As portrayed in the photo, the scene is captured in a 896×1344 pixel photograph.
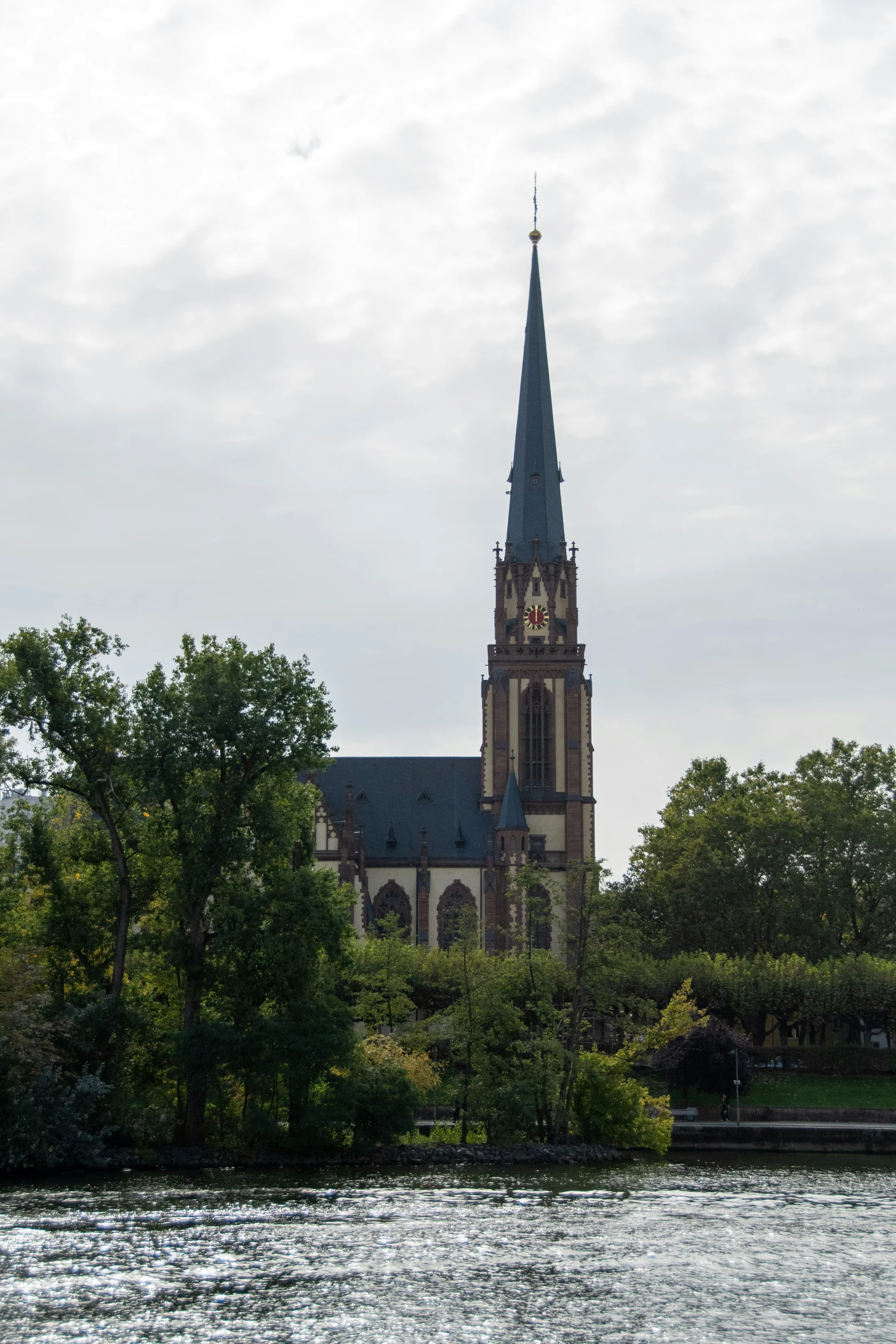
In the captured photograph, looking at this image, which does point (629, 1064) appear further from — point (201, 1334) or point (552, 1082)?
point (201, 1334)

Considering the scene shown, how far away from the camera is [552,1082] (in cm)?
5062

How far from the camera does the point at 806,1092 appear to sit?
67812mm

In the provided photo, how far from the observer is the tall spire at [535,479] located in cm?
10000

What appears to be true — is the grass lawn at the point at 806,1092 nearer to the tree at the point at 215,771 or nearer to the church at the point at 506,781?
the church at the point at 506,781

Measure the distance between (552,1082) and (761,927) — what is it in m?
38.8

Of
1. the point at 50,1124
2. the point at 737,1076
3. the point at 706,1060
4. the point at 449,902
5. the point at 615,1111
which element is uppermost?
the point at 449,902

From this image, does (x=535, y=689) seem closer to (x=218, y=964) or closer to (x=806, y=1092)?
(x=806, y=1092)

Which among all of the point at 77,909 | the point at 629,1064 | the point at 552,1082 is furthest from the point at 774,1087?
the point at 77,909

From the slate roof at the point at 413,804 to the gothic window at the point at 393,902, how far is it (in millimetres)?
1724

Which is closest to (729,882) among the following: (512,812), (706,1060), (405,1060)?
(512,812)

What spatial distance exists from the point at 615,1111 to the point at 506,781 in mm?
44325

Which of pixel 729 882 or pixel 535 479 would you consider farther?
pixel 535 479

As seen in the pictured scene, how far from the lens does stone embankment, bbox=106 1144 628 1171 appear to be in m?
45.3

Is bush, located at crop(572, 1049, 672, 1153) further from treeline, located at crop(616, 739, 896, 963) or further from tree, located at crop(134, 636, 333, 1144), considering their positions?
treeline, located at crop(616, 739, 896, 963)
